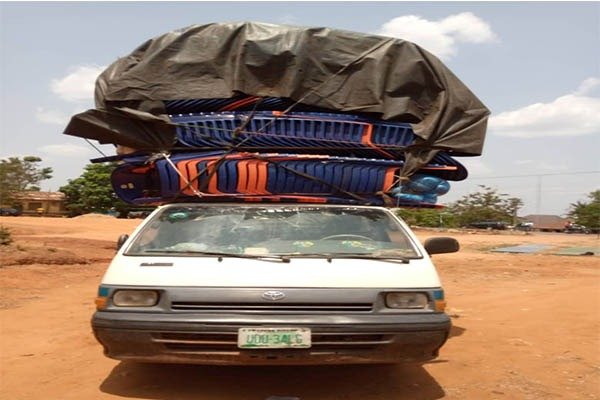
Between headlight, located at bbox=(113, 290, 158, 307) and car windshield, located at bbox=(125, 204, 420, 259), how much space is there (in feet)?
1.40

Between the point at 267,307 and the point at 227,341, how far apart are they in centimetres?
32

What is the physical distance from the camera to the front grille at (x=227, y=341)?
362 cm

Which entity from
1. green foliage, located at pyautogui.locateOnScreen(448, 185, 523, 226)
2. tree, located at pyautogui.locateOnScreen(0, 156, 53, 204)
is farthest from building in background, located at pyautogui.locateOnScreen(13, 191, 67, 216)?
green foliage, located at pyautogui.locateOnScreen(448, 185, 523, 226)

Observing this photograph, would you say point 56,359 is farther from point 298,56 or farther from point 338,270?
point 298,56

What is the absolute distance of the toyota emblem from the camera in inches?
144

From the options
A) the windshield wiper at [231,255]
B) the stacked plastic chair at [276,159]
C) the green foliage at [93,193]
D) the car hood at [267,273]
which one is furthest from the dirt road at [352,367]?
the green foliage at [93,193]

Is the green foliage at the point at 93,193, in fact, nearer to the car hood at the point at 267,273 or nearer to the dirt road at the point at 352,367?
the dirt road at the point at 352,367

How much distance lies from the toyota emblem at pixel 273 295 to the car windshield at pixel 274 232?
44 centimetres

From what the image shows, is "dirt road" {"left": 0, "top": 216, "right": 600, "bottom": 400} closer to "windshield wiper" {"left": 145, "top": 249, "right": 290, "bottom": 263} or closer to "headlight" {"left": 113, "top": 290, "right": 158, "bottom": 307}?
"headlight" {"left": 113, "top": 290, "right": 158, "bottom": 307}

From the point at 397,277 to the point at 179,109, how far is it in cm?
274

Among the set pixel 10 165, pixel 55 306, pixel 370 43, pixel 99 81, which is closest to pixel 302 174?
pixel 370 43

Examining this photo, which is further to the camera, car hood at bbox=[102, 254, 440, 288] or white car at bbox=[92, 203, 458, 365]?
car hood at bbox=[102, 254, 440, 288]

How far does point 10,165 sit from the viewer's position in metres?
57.3

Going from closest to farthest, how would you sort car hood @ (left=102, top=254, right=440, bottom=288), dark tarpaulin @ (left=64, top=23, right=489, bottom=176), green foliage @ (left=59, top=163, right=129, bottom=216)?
car hood @ (left=102, top=254, right=440, bottom=288), dark tarpaulin @ (left=64, top=23, right=489, bottom=176), green foliage @ (left=59, top=163, right=129, bottom=216)
